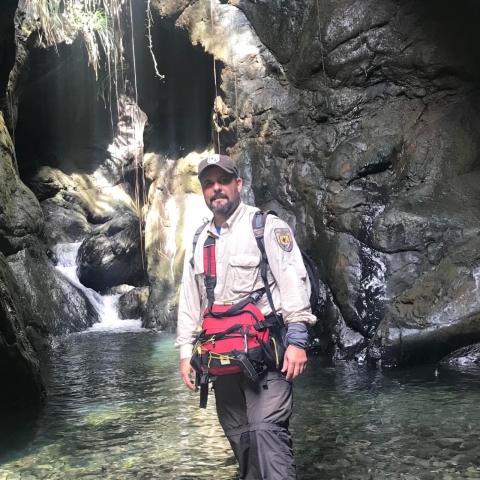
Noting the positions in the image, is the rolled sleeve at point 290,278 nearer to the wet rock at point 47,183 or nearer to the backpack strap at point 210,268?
the backpack strap at point 210,268

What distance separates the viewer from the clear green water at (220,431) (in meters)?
3.55

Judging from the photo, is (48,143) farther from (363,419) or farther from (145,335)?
(363,419)

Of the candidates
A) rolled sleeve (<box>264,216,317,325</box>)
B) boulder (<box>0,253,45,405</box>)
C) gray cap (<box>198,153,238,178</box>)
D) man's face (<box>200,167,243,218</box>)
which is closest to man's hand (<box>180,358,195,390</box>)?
rolled sleeve (<box>264,216,317,325</box>)

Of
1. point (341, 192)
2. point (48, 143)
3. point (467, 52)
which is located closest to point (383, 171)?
point (341, 192)

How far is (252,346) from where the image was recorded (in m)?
2.64

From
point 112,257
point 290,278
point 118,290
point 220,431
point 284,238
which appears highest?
point 112,257

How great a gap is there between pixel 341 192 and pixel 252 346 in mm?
6018

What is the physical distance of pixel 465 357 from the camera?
6.13 meters

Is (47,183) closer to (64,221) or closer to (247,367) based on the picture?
(64,221)

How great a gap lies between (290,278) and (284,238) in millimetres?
212

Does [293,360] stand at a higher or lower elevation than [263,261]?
lower

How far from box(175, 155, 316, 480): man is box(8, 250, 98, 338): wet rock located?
6.21 metres

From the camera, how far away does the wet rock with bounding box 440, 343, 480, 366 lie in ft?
20.0

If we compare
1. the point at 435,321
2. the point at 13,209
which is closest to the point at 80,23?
the point at 13,209
